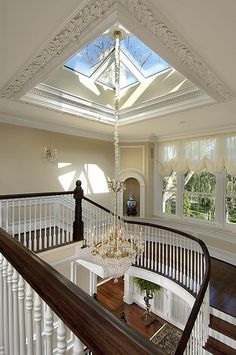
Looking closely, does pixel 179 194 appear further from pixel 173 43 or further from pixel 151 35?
pixel 151 35

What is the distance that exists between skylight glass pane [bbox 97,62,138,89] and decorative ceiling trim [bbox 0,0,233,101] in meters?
1.87

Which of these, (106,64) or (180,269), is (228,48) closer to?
(106,64)

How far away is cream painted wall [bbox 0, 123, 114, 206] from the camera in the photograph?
447 cm

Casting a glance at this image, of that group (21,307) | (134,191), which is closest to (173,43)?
(21,307)

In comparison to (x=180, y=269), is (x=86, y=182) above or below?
above

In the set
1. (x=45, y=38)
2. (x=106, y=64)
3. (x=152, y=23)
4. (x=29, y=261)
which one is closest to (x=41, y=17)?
(x=45, y=38)

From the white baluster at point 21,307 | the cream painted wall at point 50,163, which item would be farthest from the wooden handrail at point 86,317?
the cream painted wall at point 50,163

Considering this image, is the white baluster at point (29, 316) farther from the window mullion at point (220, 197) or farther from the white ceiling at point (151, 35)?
the window mullion at point (220, 197)

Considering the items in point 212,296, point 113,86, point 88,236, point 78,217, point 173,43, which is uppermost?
point 113,86

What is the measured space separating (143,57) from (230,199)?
395 centimetres

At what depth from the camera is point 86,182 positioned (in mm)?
6035

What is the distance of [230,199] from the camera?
17.1ft

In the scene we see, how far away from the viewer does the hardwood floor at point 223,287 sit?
3676mm

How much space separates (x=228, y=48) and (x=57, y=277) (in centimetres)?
259
